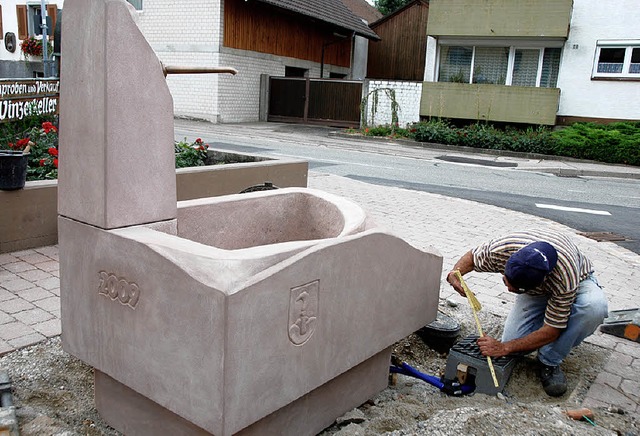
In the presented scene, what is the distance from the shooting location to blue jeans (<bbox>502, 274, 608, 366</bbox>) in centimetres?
386

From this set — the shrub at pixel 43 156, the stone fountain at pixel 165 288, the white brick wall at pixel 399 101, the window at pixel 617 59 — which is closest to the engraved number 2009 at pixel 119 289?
the stone fountain at pixel 165 288

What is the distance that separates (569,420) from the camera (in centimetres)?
314

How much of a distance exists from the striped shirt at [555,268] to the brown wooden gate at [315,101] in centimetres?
2127

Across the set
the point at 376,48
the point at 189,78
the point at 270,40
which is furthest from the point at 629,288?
the point at 376,48

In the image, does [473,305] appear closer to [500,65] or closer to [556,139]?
[556,139]

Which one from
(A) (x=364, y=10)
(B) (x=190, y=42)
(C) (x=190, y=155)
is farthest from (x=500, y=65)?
(A) (x=364, y=10)

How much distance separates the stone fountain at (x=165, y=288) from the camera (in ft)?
8.25

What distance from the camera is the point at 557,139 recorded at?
774 inches

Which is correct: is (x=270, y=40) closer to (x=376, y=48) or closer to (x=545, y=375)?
(x=376, y=48)

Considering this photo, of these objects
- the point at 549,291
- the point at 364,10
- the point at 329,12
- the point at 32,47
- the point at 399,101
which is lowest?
the point at 549,291

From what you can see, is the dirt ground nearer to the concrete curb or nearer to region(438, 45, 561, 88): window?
the concrete curb

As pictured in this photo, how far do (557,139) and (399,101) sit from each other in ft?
23.6

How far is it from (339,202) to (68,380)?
201cm

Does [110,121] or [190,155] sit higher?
[110,121]
